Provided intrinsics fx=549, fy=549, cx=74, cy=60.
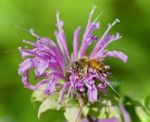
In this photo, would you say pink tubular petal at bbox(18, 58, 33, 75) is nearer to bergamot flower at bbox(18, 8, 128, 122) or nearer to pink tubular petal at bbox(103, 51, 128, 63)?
bergamot flower at bbox(18, 8, 128, 122)

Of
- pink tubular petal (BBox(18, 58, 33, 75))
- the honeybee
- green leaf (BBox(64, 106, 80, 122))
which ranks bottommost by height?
green leaf (BBox(64, 106, 80, 122))

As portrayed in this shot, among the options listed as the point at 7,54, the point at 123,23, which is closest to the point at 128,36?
the point at 123,23

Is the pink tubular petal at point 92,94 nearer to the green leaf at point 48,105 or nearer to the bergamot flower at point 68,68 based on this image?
the bergamot flower at point 68,68

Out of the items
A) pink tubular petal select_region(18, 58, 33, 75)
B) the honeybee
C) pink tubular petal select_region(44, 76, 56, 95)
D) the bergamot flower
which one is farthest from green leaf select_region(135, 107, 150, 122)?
pink tubular petal select_region(18, 58, 33, 75)

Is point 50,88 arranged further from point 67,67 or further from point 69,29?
point 69,29

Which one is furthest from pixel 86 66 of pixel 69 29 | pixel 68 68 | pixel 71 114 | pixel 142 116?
pixel 69 29

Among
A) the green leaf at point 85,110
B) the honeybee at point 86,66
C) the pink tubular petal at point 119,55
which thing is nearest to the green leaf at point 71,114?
the green leaf at point 85,110
